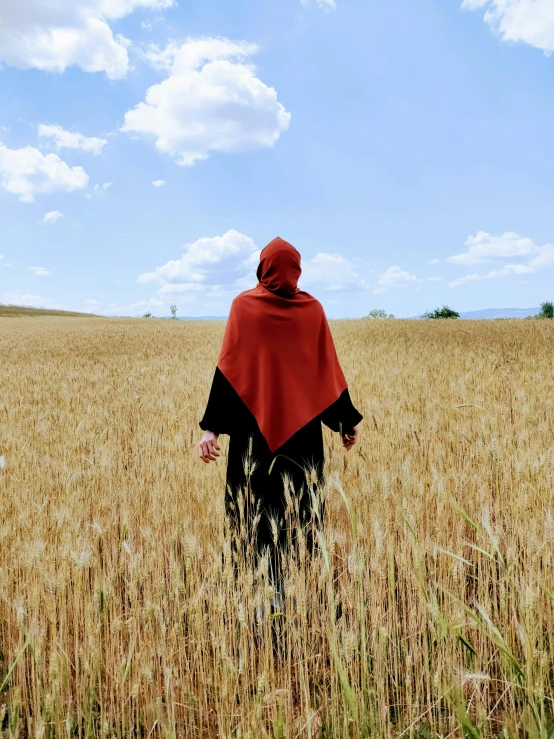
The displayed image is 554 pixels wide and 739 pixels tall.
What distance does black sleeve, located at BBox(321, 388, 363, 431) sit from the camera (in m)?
2.89

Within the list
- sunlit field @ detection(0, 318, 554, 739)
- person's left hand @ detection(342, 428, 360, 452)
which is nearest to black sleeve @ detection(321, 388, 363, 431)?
person's left hand @ detection(342, 428, 360, 452)

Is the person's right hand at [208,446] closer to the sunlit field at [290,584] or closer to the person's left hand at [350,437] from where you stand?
the sunlit field at [290,584]

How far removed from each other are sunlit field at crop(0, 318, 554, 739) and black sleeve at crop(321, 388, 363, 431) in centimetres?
36

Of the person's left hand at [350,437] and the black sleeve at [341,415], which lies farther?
the person's left hand at [350,437]

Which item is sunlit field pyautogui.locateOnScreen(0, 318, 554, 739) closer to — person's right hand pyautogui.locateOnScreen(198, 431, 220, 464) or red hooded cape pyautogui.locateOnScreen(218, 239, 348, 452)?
person's right hand pyautogui.locateOnScreen(198, 431, 220, 464)

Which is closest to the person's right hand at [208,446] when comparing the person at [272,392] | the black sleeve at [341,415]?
the person at [272,392]

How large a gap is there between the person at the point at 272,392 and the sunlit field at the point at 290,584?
249 millimetres

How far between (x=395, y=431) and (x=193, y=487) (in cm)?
197

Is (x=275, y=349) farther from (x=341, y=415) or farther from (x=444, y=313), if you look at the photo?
(x=444, y=313)

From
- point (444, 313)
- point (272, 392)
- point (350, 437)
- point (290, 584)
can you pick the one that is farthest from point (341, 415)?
point (444, 313)

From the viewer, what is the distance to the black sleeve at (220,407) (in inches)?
105

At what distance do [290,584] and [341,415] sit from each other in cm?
114

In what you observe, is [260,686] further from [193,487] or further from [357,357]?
[357,357]

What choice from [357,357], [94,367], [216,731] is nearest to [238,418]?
[216,731]
